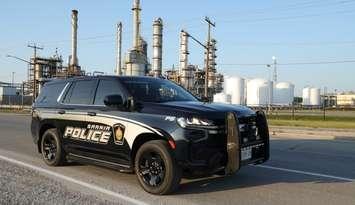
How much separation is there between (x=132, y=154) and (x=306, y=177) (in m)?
3.19

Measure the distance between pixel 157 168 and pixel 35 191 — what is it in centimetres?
185

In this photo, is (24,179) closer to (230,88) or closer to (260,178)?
(260,178)

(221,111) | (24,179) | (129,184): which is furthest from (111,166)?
(221,111)

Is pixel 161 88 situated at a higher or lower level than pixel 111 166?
higher

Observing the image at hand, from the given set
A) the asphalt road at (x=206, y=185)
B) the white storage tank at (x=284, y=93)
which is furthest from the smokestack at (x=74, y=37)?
the asphalt road at (x=206, y=185)

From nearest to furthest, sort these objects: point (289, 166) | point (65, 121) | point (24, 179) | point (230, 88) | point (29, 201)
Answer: point (29, 201)
point (24, 179)
point (65, 121)
point (289, 166)
point (230, 88)

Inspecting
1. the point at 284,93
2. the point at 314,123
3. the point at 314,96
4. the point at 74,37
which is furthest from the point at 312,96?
the point at 314,123

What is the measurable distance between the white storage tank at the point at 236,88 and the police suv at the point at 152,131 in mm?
71234

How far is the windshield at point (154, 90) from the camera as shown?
28.5 ft

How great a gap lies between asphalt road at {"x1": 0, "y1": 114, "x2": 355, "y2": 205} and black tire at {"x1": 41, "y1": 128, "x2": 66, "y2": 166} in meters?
0.16

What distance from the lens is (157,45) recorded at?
67250mm

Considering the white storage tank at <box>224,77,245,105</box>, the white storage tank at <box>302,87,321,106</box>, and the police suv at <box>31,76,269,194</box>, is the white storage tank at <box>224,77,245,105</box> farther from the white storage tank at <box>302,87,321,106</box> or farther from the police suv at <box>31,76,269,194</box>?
the police suv at <box>31,76,269,194</box>

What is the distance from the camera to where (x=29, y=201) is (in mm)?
7188

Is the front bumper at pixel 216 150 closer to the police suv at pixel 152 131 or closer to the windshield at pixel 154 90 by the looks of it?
the police suv at pixel 152 131
